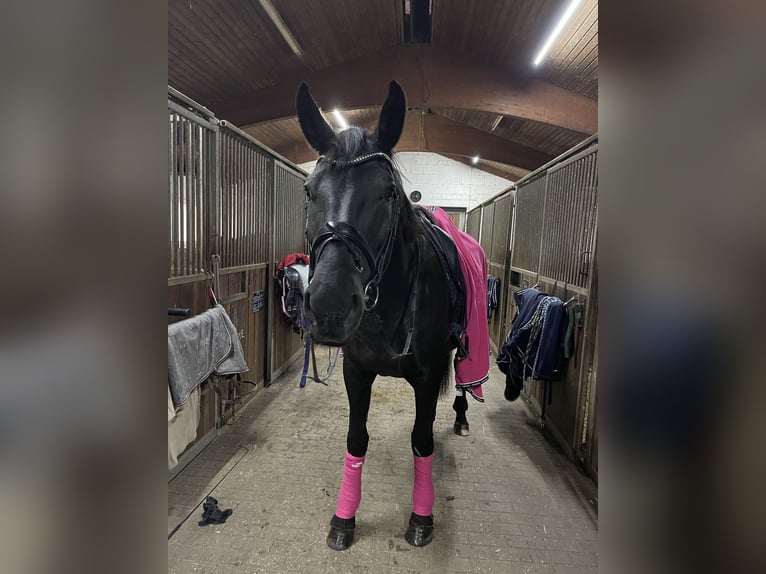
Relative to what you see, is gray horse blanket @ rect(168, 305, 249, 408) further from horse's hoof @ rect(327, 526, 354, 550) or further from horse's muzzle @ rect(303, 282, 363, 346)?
horse's muzzle @ rect(303, 282, 363, 346)

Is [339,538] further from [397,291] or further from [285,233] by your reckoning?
[285,233]

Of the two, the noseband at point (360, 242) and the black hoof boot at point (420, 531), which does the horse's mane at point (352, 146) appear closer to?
the noseband at point (360, 242)

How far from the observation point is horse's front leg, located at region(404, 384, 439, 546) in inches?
57.2

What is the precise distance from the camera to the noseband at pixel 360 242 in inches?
38.0

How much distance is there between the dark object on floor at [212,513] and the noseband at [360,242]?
1.18m

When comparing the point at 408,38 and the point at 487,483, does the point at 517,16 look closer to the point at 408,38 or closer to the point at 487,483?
the point at 408,38

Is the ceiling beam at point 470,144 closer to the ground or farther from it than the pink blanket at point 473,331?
farther from it

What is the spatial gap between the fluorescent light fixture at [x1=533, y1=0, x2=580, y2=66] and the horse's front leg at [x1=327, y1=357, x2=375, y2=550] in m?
3.18

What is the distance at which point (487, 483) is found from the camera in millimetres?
1852

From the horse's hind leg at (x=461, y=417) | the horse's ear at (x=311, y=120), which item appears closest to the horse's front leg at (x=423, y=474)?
the horse's hind leg at (x=461, y=417)

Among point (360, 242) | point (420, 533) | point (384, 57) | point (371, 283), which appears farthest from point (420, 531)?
point (384, 57)

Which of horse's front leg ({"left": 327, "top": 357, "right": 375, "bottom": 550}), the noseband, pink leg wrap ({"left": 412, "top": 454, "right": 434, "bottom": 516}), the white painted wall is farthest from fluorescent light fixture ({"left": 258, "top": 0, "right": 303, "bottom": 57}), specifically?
the white painted wall
